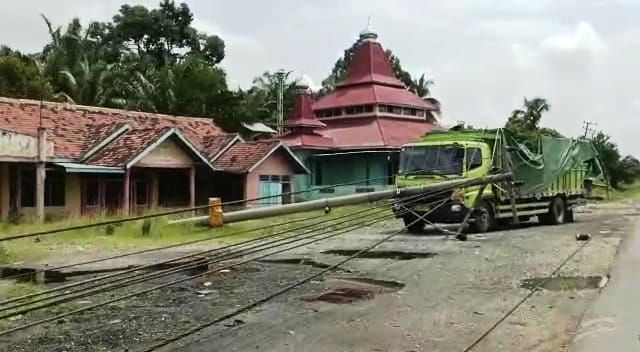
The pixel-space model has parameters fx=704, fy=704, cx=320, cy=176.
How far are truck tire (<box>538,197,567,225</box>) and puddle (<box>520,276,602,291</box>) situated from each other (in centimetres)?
1124

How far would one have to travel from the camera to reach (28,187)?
25344mm

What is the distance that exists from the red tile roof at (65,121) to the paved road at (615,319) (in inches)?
764

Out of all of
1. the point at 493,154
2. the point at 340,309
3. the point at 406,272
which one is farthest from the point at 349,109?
the point at 340,309

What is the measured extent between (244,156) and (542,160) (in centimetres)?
1429

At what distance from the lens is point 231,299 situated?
9117 millimetres

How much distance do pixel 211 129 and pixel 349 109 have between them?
958 cm

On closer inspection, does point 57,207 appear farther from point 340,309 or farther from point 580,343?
point 580,343

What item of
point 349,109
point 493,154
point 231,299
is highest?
point 349,109

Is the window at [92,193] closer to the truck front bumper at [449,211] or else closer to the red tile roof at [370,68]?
the truck front bumper at [449,211]

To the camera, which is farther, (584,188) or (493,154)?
(584,188)

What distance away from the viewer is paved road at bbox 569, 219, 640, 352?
21.8ft

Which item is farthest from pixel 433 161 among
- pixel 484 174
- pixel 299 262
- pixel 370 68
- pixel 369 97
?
pixel 370 68

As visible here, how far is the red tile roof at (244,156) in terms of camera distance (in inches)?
1185

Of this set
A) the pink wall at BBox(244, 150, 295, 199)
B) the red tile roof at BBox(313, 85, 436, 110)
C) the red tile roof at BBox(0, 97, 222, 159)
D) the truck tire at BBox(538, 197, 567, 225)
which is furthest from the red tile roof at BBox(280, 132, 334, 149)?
the truck tire at BBox(538, 197, 567, 225)
